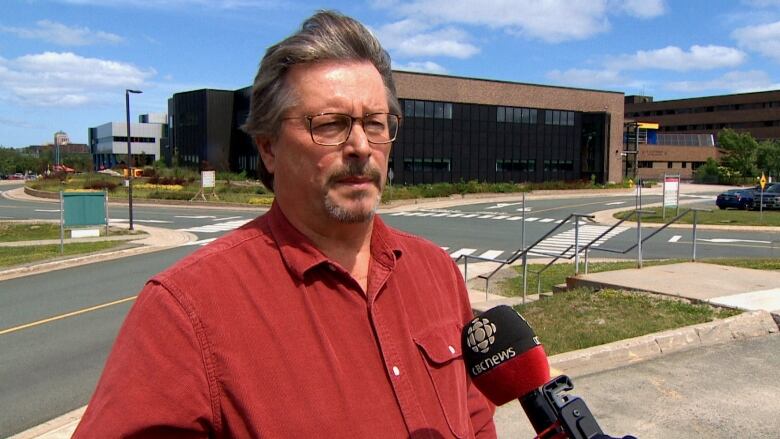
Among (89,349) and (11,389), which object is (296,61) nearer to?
(11,389)

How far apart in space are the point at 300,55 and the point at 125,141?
11554cm

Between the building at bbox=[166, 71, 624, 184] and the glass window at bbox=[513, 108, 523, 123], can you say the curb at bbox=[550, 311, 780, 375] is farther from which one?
the glass window at bbox=[513, 108, 523, 123]

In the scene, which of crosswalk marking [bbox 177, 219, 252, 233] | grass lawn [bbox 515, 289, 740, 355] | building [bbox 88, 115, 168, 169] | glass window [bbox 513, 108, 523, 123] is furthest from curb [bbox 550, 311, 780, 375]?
building [bbox 88, 115, 168, 169]

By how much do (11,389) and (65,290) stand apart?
245 inches

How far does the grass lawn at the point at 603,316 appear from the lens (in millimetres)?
6777

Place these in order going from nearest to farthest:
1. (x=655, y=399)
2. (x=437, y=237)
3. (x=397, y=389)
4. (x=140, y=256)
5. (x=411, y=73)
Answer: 1. (x=397, y=389)
2. (x=655, y=399)
3. (x=140, y=256)
4. (x=437, y=237)
5. (x=411, y=73)

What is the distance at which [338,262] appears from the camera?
1.88 m

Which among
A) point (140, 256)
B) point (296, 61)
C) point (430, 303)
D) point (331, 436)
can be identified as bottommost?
point (140, 256)

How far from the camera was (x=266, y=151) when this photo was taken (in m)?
1.99

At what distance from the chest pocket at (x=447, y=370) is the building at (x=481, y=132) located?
166 feet

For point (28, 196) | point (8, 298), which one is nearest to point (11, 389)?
point (8, 298)

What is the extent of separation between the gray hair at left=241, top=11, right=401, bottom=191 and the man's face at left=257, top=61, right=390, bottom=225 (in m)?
0.03

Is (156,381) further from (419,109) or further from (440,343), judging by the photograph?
(419,109)

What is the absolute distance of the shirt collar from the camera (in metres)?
1.71
